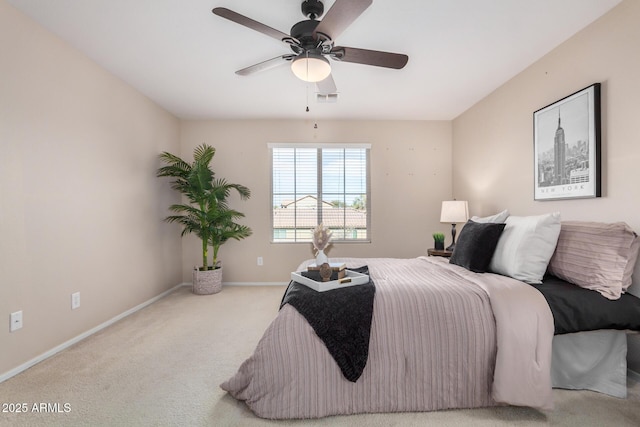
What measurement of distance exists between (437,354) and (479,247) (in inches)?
38.2

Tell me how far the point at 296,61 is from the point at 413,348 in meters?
1.86

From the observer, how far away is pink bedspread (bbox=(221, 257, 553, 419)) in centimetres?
148

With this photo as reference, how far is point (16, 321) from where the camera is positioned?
6.41ft

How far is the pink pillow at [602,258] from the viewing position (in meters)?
1.65

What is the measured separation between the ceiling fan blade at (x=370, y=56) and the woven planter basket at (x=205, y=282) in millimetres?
3047

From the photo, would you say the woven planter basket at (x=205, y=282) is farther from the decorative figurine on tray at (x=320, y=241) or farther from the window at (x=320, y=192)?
the decorative figurine on tray at (x=320, y=241)

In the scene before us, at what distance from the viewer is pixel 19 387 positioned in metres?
Answer: 1.80

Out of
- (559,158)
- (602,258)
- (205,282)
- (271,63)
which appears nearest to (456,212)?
(559,158)

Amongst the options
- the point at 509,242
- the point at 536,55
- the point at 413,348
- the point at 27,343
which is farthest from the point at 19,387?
the point at 536,55

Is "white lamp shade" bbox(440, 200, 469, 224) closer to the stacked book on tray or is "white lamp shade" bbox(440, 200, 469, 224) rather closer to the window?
the window

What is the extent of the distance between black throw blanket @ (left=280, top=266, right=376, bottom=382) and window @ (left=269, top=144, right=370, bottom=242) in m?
2.67

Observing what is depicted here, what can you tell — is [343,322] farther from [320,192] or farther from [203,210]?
[320,192]

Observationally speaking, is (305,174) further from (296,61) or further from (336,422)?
(336,422)

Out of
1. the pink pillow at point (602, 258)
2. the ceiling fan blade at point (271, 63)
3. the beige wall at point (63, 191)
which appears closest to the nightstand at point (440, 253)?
the pink pillow at point (602, 258)
